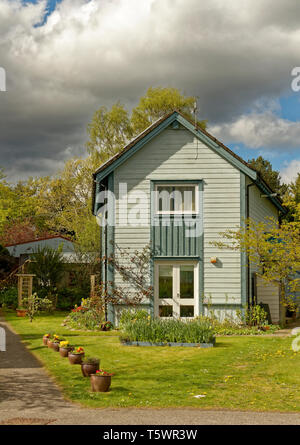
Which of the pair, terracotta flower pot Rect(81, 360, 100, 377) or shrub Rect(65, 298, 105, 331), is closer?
terracotta flower pot Rect(81, 360, 100, 377)

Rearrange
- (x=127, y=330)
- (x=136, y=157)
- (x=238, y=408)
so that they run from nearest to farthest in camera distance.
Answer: (x=238, y=408), (x=127, y=330), (x=136, y=157)

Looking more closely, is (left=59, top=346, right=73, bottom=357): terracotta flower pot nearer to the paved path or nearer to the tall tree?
the paved path

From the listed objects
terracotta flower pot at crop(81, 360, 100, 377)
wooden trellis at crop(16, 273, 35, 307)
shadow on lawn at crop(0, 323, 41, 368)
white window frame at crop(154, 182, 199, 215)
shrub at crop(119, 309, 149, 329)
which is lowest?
shadow on lawn at crop(0, 323, 41, 368)

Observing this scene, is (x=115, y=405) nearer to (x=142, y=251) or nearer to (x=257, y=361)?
(x=257, y=361)

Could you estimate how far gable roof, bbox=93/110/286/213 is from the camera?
18047mm

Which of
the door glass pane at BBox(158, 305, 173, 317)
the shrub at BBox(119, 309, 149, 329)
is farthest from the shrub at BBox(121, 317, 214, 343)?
the door glass pane at BBox(158, 305, 173, 317)

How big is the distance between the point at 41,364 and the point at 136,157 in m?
9.22

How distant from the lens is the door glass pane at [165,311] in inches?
714

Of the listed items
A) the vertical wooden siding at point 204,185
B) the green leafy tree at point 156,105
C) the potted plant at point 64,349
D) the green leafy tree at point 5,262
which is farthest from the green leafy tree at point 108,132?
the potted plant at point 64,349

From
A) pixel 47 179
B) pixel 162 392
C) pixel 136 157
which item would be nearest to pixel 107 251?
pixel 136 157

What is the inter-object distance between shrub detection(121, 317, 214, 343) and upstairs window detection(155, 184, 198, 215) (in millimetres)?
5122

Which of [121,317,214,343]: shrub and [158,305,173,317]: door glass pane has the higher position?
[158,305,173,317]: door glass pane

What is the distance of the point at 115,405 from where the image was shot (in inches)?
310

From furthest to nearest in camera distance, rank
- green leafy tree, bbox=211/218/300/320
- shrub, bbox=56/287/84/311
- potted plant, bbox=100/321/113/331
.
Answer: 1. shrub, bbox=56/287/84/311
2. potted plant, bbox=100/321/113/331
3. green leafy tree, bbox=211/218/300/320
